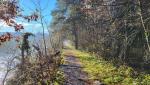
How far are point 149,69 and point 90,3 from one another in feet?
37.7

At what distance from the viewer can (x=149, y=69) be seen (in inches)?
1050

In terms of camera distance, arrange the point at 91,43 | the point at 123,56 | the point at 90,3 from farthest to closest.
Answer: the point at 91,43 < the point at 123,56 < the point at 90,3

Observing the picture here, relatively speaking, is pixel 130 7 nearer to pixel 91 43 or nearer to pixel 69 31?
pixel 91 43

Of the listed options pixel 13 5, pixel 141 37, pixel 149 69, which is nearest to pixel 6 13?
pixel 13 5

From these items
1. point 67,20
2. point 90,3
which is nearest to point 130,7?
point 90,3

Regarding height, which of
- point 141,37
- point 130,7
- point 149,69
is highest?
point 130,7

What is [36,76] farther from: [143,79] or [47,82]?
[143,79]

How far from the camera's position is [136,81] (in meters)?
17.9

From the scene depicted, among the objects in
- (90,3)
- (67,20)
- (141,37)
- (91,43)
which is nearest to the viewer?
(90,3)

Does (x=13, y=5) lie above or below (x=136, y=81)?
above

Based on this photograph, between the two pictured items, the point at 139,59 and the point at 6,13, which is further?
the point at 139,59

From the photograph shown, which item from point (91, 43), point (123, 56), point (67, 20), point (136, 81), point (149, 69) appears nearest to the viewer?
point (136, 81)

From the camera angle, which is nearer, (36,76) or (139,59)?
(36,76)

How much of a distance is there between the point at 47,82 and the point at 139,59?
602 inches
